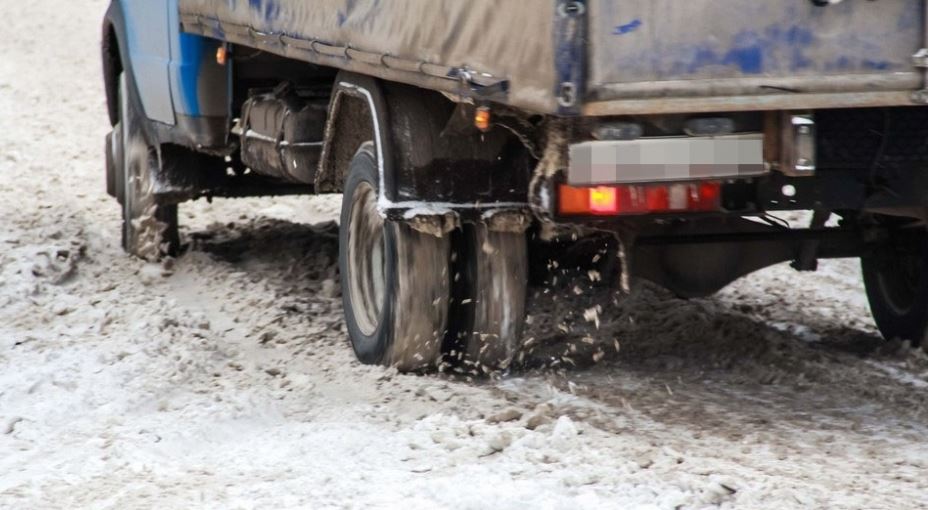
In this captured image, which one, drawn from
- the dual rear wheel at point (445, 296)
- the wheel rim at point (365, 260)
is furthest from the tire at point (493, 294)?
the wheel rim at point (365, 260)

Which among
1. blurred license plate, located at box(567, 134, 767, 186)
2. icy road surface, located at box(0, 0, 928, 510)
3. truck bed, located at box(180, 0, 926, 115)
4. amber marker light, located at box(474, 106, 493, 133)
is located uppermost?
truck bed, located at box(180, 0, 926, 115)

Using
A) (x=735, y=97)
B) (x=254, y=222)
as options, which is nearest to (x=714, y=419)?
(x=735, y=97)

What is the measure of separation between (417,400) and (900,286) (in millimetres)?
2544

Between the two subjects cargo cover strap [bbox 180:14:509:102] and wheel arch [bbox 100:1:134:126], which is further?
wheel arch [bbox 100:1:134:126]

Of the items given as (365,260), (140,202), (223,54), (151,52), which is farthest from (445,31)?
(140,202)

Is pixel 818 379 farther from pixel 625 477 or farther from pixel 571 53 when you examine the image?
pixel 571 53

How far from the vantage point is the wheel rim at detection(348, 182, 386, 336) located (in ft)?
20.1

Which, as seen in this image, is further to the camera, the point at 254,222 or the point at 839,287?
the point at 254,222

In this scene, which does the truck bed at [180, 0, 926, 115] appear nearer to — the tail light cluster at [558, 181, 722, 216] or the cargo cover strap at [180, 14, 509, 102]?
the cargo cover strap at [180, 14, 509, 102]

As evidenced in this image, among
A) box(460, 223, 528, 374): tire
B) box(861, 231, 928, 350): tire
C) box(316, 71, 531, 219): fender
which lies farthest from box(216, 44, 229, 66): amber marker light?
box(861, 231, 928, 350): tire

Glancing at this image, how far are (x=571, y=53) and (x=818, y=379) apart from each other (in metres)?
2.46

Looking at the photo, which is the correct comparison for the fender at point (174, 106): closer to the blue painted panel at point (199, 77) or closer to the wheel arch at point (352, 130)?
the blue painted panel at point (199, 77)

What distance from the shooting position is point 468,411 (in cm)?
524

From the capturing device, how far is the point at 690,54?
4.29m
